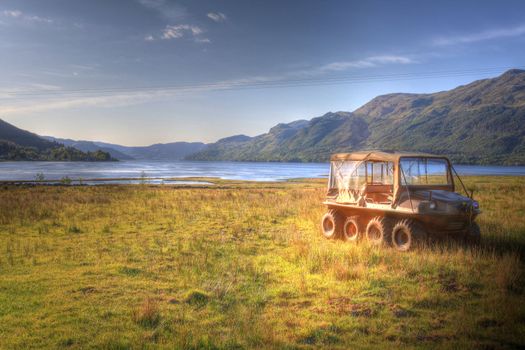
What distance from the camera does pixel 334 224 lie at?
46.5ft

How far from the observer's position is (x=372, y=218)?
12844 millimetres

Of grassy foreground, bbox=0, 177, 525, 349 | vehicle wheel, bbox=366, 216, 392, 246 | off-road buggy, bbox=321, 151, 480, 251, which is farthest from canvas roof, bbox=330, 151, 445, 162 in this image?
grassy foreground, bbox=0, 177, 525, 349

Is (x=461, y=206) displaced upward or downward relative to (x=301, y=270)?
Result: upward

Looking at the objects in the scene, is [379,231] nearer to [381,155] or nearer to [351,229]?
[351,229]

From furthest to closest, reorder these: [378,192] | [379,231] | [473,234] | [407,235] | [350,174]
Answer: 1. [350,174]
2. [378,192]
3. [379,231]
4. [473,234]
5. [407,235]

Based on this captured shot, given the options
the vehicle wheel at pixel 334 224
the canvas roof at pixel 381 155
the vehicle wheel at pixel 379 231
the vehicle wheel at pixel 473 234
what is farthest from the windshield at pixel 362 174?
the vehicle wheel at pixel 473 234

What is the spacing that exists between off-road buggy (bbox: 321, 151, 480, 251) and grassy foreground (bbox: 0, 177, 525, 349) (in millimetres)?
682

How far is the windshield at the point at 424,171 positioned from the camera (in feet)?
38.4

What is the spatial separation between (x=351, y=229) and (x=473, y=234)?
417cm

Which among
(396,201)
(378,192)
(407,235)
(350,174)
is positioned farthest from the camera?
(350,174)

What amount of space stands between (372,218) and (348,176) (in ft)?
6.23

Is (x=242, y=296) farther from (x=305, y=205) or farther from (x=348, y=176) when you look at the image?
(x=305, y=205)

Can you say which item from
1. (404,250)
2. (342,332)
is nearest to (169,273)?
(342,332)

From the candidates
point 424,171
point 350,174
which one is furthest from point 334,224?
point 424,171
